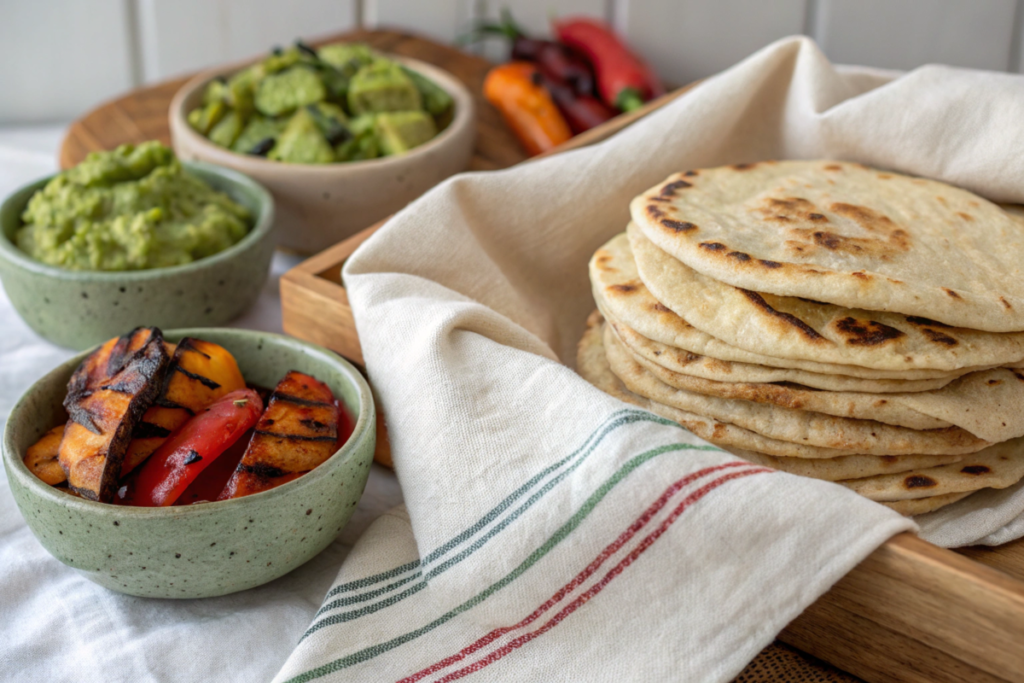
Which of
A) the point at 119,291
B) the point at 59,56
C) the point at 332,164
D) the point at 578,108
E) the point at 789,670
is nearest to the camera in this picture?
the point at 789,670

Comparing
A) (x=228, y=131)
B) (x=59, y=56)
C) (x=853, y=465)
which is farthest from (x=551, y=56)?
(x=853, y=465)

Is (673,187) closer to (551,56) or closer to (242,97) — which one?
(242,97)

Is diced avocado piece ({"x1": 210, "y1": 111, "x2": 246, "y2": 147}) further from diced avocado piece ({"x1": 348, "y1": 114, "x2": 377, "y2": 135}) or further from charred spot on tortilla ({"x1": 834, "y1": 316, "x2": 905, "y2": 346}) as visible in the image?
charred spot on tortilla ({"x1": 834, "y1": 316, "x2": 905, "y2": 346})

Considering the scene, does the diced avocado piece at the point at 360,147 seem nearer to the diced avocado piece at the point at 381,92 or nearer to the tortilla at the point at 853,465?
the diced avocado piece at the point at 381,92

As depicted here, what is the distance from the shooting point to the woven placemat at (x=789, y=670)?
37.9 inches

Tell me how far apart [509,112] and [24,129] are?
1.47 meters

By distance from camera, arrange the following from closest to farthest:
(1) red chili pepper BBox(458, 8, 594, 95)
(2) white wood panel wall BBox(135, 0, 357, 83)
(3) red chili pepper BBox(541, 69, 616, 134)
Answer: (3) red chili pepper BBox(541, 69, 616, 134) → (1) red chili pepper BBox(458, 8, 594, 95) → (2) white wood panel wall BBox(135, 0, 357, 83)

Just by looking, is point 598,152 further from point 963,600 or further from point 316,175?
point 963,600

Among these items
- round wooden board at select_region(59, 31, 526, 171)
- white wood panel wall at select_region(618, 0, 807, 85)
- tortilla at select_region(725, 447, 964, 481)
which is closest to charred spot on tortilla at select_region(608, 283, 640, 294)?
tortilla at select_region(725, 447, 964, 481)

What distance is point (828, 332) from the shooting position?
101 cm

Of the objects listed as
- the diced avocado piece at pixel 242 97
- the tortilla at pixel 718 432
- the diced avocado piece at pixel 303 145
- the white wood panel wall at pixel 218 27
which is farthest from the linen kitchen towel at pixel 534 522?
the white wood panel wall at pixel 218 27

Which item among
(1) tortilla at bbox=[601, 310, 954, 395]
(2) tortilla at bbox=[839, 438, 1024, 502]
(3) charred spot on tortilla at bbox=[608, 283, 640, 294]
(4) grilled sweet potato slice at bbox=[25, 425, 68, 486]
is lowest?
(2) tortilla at bbox=[839, 438, 1024, 502]

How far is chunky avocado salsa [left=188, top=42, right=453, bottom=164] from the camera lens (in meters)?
1.79

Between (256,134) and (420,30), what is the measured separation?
125 cm
